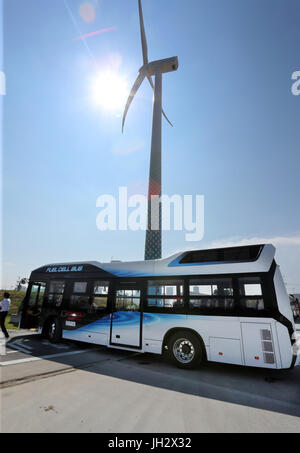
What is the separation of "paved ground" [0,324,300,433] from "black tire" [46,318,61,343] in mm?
1655

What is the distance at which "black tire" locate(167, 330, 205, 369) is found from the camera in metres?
5.93

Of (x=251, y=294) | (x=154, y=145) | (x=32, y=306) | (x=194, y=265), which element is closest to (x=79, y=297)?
(x=32, y=306)

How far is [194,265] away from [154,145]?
2882cm

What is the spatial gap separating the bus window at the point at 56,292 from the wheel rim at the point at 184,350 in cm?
495

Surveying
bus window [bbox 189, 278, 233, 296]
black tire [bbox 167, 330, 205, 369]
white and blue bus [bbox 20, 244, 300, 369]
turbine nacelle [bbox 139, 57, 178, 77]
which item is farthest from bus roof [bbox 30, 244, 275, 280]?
turbine nacelle [bbox 139, 57, 178, 77]

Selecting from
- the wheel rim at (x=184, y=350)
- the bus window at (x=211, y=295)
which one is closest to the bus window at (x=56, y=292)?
the wheel rim at (x=184, y=350)

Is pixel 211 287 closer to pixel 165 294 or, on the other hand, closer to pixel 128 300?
pixel 165 294

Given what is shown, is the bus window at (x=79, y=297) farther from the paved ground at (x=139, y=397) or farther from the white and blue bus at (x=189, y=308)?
the paved ground at (x=139, y=397)

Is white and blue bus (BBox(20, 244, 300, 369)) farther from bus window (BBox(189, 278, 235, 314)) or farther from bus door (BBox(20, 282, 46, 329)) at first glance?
bus door (BBox(20, 282, 46, 329))

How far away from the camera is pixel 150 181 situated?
31.2 metres

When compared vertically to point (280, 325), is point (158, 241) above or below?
above
